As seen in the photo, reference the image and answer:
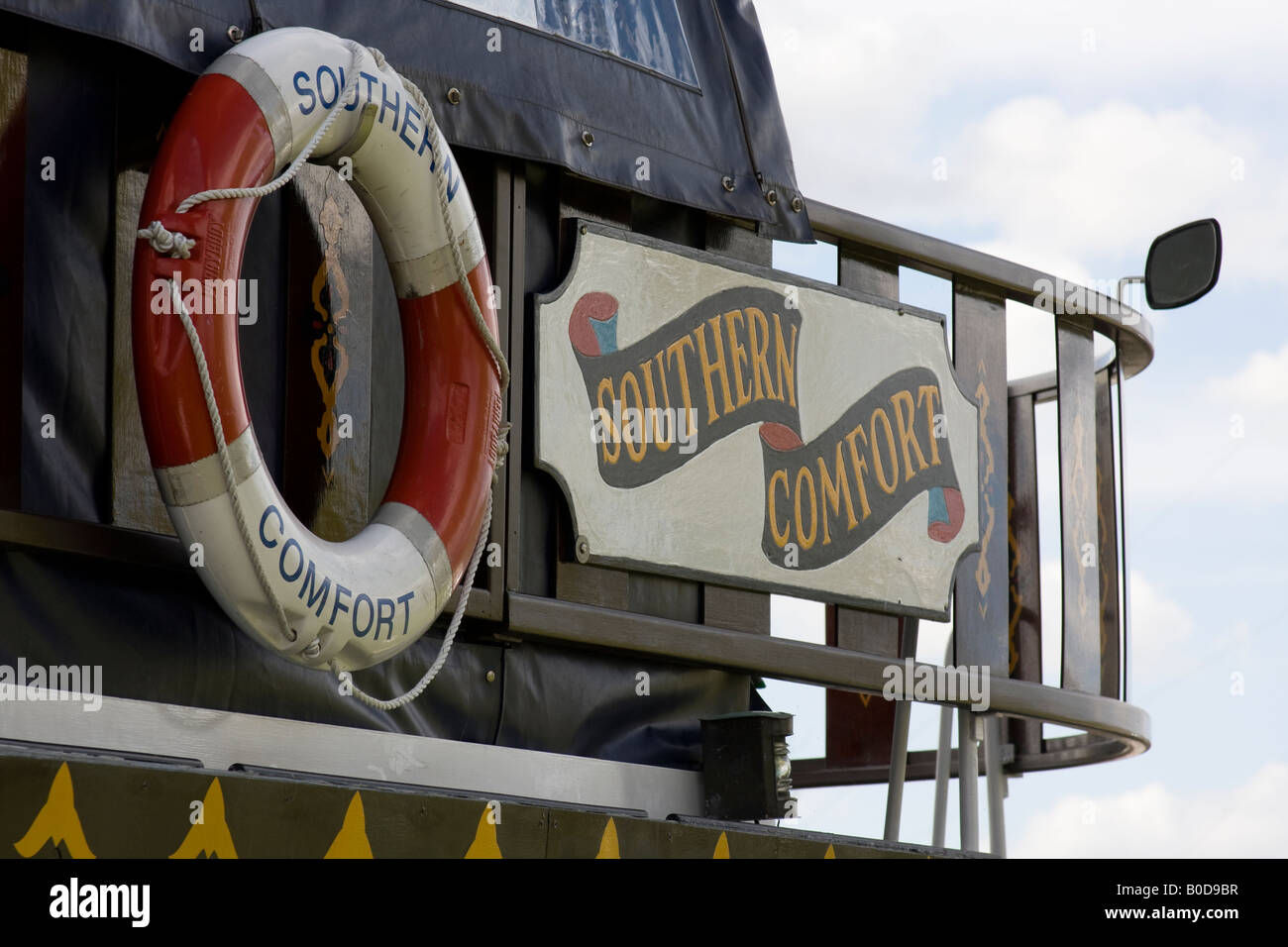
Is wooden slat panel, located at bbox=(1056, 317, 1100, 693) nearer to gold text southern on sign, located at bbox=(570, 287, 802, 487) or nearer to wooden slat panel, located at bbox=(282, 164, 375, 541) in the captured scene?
gold text southern on sign, located at bbox=(570, 287, 802, 487)

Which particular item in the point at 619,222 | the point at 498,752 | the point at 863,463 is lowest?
the point at 498,752

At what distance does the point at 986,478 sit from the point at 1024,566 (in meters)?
0.53

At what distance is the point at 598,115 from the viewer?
4.79 m

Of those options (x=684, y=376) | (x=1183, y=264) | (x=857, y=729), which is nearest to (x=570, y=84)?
(x=684, y=376)

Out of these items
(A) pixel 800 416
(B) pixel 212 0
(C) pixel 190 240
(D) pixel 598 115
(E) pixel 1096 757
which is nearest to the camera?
(C) pixel 190 240

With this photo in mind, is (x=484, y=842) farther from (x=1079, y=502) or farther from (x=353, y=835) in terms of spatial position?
(x=1079, y=502)

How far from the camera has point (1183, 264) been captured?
20.2 ft

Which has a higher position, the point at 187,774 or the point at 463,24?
the point at 463,24

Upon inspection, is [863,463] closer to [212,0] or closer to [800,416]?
[800,416]

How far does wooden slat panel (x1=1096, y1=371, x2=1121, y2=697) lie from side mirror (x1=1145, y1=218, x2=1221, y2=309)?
0.39 m

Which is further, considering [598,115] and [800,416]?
[800,416]

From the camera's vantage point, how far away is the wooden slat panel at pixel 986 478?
5.51m
